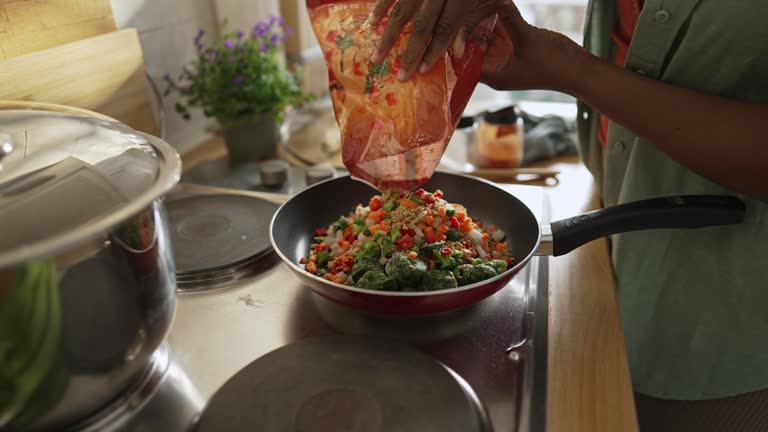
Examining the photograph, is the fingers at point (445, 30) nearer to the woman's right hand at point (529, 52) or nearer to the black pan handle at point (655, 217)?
the woman's right hand at point (529, 52)

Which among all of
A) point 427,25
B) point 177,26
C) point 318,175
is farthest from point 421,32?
point 177,26

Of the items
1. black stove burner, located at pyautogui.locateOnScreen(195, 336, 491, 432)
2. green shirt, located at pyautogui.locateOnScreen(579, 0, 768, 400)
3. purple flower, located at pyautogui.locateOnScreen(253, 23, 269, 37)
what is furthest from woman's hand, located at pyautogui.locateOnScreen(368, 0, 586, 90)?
purple flower, located at pyautogui.locateOnScreen(253, 23, 269, 37)

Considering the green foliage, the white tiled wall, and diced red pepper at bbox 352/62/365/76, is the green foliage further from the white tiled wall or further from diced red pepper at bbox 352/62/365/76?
diced red pepper at bbox 352/62/365/76

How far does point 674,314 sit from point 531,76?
493 mm

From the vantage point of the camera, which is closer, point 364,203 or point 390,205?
point 390,205

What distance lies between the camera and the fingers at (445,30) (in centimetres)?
74

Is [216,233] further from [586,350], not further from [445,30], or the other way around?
[586,350]

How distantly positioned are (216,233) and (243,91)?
1.67ft

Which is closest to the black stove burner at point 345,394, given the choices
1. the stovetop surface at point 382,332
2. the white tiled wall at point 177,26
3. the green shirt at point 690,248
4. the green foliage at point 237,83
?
the stovetop surface at point 382,332

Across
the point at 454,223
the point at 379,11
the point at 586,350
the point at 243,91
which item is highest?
the point at 379,11

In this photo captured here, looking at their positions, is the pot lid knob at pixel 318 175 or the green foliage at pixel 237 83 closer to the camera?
the pot lid knob at pixel 318 175

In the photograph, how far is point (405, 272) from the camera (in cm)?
Result: 76

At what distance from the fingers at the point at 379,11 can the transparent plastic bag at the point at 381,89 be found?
0.5 inches

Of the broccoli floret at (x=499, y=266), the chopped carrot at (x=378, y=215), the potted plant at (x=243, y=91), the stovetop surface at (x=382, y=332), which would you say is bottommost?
the stovetop surface at (x=382, y=332)
